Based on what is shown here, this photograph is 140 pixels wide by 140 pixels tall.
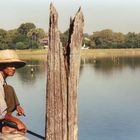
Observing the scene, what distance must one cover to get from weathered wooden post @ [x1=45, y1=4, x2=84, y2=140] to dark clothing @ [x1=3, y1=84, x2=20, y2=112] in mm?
1276

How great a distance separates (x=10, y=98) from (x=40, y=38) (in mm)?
106363

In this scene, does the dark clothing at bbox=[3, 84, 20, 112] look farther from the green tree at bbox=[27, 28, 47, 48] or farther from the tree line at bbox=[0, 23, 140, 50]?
the green tree at bbox=[27, 28, 47, 48]

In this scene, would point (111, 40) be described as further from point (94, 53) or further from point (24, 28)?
point (24, 28)

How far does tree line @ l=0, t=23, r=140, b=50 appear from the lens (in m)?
104

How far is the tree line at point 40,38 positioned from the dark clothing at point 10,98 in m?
92.9

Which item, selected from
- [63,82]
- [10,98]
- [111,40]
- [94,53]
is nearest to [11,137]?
[10,98]

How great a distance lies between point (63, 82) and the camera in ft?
18.5

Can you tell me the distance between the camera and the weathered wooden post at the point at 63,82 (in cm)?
561

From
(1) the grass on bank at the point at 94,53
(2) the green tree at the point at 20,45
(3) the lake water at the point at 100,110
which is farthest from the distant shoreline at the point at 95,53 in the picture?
(3) the lake water at the point at 100,110

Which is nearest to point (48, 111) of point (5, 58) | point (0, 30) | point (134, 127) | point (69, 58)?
point (69, 58)

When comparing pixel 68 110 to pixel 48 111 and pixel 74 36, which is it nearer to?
pixel 48 111

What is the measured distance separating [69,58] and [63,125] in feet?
2.75

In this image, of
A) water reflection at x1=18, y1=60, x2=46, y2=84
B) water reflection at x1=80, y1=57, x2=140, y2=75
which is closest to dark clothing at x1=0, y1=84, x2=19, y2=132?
water reflection at x1=18, y1=60, x2=46, y2=84

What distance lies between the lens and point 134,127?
2564 centimetres
